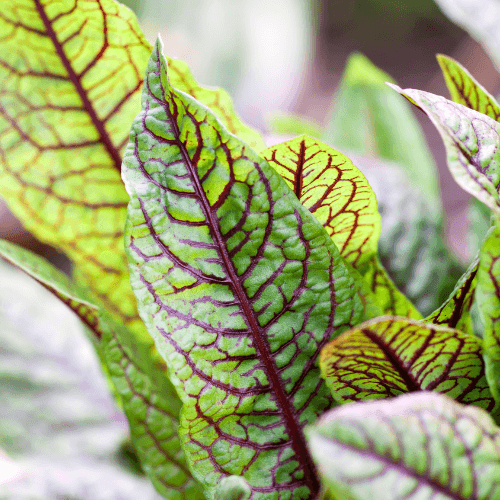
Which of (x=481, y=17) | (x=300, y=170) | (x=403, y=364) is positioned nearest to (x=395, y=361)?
(x=403, y=364)

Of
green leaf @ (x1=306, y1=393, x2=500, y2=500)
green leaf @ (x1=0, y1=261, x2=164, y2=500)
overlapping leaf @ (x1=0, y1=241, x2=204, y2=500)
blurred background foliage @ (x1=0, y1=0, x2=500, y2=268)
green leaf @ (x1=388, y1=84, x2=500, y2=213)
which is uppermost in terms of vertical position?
blurred background foliage @ (x1=0, y1=0, x2=500, y2=268)

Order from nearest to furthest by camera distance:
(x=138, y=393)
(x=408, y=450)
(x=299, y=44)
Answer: (x=408, y=450)
(x=138, y=393)
(x=299, y=44)

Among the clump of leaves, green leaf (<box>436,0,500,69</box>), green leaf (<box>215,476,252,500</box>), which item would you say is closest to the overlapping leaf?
the clump of leaves

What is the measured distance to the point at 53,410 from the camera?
0.50 m

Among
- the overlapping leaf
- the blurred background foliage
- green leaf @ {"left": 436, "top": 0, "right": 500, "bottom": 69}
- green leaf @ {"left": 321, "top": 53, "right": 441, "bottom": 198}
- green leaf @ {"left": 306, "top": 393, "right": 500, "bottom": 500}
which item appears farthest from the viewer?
the blurred background foliage

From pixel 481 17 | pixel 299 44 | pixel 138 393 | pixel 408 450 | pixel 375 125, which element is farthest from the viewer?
pixel 299 44

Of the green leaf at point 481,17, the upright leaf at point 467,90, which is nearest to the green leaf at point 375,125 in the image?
the green leaf at point 481,17

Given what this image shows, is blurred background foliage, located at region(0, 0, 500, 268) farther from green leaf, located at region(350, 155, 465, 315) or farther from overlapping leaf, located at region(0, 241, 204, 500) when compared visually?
overlapping leaf, located at region(0, 241, 204, 500)

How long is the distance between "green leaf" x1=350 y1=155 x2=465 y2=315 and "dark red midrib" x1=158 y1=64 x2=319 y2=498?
0.21m

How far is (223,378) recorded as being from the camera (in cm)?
26

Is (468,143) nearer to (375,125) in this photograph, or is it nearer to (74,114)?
(74,114)

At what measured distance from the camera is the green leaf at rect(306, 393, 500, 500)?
0.16 m

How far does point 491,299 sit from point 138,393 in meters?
0.22

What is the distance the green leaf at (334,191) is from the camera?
0.26 metres
